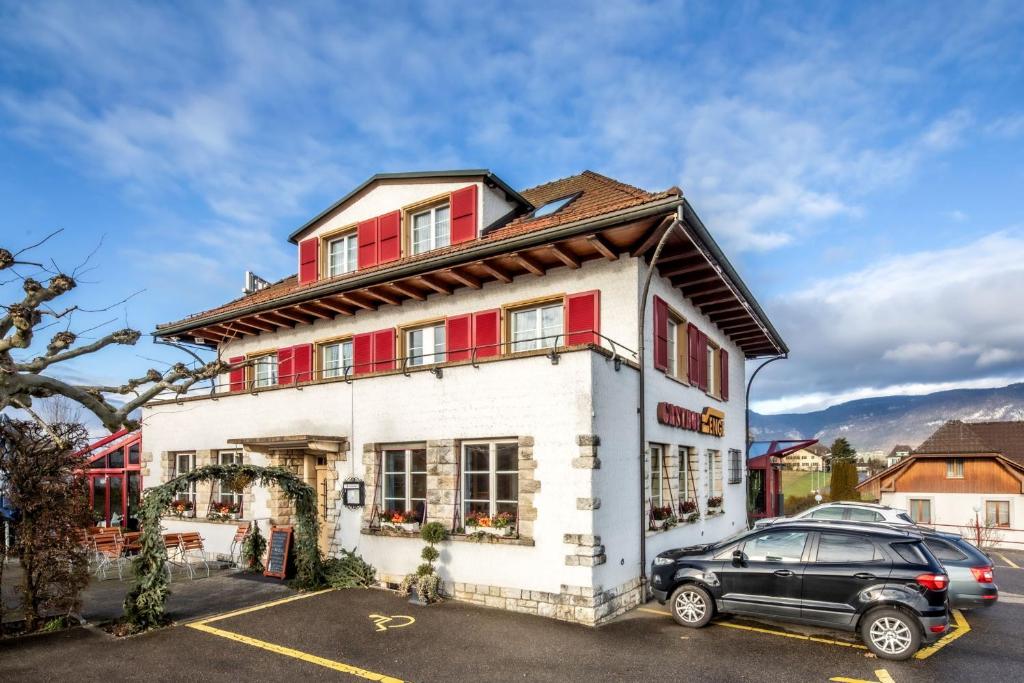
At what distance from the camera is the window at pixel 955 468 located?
30.7m

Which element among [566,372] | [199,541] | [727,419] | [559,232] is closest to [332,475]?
[199,541]

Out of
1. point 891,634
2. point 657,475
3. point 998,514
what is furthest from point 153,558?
point 998,514

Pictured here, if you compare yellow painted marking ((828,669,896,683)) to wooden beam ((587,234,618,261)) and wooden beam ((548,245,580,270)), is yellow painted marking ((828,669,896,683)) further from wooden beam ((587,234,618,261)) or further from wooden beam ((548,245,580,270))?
wooden beam ((548,245,580,270))

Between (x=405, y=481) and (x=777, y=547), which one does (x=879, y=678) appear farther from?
(x=405, y=481)

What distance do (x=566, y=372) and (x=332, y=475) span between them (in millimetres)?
6115

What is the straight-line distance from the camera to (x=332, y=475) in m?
13.9

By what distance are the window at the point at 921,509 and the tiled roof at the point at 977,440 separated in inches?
93.4

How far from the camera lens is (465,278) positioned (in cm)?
1424

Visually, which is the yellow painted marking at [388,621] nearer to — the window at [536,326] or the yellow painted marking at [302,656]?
the yellow painted marking at [302,656]

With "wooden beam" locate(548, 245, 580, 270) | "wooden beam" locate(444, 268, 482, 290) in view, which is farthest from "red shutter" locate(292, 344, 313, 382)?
"wooden beam" locate(548, 245, 580, 270)

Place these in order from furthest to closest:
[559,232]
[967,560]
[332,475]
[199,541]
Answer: [199,541], [332,475], [559,232], [967,560]

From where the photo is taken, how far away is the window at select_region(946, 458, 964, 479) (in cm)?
3072

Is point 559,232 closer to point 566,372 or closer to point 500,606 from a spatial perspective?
point 566,372

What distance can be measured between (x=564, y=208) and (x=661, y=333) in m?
3.51
